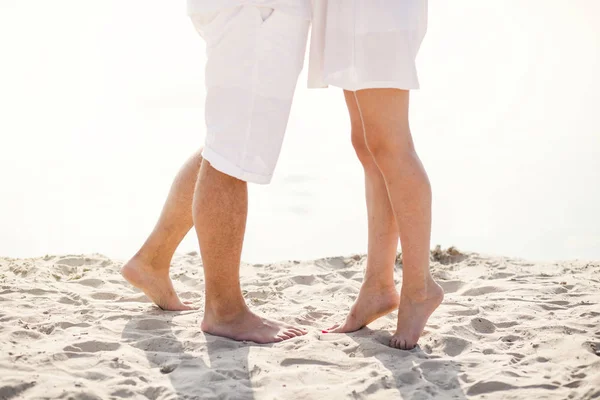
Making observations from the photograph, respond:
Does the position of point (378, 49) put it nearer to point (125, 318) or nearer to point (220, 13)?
point (220, 13)

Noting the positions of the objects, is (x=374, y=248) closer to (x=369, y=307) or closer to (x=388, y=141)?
(x=369, y=307)

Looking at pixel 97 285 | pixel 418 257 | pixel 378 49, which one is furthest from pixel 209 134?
pixel 97 285

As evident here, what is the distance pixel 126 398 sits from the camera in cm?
210

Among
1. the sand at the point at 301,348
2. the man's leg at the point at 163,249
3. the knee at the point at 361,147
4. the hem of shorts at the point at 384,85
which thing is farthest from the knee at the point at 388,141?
the man's leg at the point at 163,249

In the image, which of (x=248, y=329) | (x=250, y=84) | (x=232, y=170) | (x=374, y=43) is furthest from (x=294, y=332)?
(x=374, y=43)

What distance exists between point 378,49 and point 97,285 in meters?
2.26

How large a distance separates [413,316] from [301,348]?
0.45 m

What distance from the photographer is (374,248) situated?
114 inches

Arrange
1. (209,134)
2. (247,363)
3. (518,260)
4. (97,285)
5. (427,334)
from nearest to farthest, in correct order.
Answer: (247,363) < (209,134) < (427,334) < (97,285) < (518,260)

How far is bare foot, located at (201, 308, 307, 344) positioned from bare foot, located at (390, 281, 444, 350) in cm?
42

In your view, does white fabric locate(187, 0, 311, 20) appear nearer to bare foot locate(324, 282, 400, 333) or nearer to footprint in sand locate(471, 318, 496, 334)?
bare foot locate(324, 282, 400, 333)

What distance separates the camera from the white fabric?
8.09 feet

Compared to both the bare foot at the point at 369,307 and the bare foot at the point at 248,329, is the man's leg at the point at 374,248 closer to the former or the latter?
the bare foot at the point at 369,307

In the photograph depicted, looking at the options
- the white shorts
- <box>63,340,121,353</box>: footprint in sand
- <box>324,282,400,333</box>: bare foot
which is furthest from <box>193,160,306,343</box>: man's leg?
<box>63,340,121,353</box>: footprint in sand
